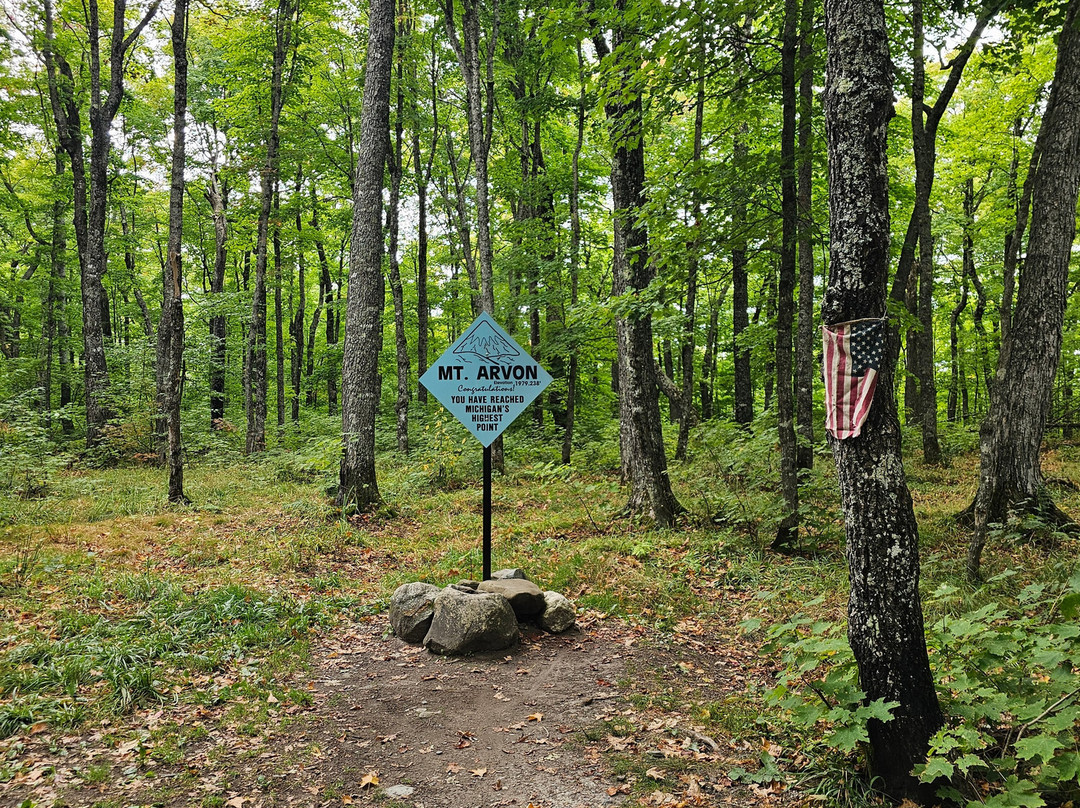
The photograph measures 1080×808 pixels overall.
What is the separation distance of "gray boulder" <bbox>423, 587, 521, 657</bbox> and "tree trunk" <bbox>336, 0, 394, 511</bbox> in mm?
4999

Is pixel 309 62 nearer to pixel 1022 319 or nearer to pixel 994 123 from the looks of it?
pixel 1022 319

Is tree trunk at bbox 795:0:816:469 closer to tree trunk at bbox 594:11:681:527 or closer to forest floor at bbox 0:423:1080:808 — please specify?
forest floor at bbox 0:423:1080:808

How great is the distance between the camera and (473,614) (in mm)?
5730

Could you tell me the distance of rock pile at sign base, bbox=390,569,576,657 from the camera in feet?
18.6

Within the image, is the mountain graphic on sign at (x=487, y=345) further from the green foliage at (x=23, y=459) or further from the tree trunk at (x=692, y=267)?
the green foliage at (x=23, y=459)

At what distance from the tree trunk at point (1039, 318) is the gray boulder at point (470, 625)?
18.8 ft

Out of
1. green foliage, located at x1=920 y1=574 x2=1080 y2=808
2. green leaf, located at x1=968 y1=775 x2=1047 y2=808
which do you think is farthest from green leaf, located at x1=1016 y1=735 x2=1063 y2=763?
green leaf, located at x1=968 y1=775 x2=1047 y2=808

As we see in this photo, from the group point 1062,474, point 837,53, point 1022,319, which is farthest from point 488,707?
point 1062,474

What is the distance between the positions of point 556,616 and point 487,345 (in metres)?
3.07

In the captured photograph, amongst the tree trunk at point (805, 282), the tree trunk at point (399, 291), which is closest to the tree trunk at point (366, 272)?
the tree trunk at point (399, 291)

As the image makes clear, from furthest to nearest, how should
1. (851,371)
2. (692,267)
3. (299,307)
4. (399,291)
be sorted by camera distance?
(299,307) → (399,291) → (692,267) → (851,371)

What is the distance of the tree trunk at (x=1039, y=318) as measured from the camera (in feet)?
22.9

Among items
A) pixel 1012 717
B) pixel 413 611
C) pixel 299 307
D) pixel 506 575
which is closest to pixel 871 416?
pixel 1012 717

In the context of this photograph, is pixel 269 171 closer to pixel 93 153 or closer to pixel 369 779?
pixel 93 153
